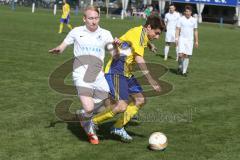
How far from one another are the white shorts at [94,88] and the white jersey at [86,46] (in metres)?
0.10

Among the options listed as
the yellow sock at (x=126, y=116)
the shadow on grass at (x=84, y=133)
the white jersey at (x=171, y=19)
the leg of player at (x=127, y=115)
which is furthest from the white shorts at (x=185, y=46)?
the yellow sock at (x=126, y=116)

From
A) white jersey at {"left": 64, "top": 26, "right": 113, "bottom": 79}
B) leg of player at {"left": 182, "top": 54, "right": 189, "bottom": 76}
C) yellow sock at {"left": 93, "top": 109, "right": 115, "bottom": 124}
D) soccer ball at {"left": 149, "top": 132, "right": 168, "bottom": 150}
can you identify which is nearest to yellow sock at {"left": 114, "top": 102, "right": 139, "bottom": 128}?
yellow sock at {"left": 93, "top": 109, "right": 115, "bottom": 124}

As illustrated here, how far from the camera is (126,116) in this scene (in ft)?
26.1

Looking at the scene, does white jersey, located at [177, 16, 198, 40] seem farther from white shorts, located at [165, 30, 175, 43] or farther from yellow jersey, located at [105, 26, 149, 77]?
yellow jersey, located at [105, 26, 149, 77]

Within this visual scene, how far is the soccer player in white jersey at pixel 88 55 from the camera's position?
747 cm

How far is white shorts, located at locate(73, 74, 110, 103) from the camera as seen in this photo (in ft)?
24.6

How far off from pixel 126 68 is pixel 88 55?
0.78m

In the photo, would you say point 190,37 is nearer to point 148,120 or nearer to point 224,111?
point 224,111

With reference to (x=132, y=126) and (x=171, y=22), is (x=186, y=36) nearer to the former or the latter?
(x=171, y=22)

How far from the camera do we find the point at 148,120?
31.1 ft

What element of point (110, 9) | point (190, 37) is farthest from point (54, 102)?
point (110, 9)

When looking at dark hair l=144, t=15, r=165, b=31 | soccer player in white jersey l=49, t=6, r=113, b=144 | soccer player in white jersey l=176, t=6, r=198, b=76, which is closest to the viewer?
soccer player in white jersey l=49, t=6, r=113, b=144

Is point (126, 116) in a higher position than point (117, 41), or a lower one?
lower

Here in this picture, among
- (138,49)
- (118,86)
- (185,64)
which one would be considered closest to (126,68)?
(118,86)
